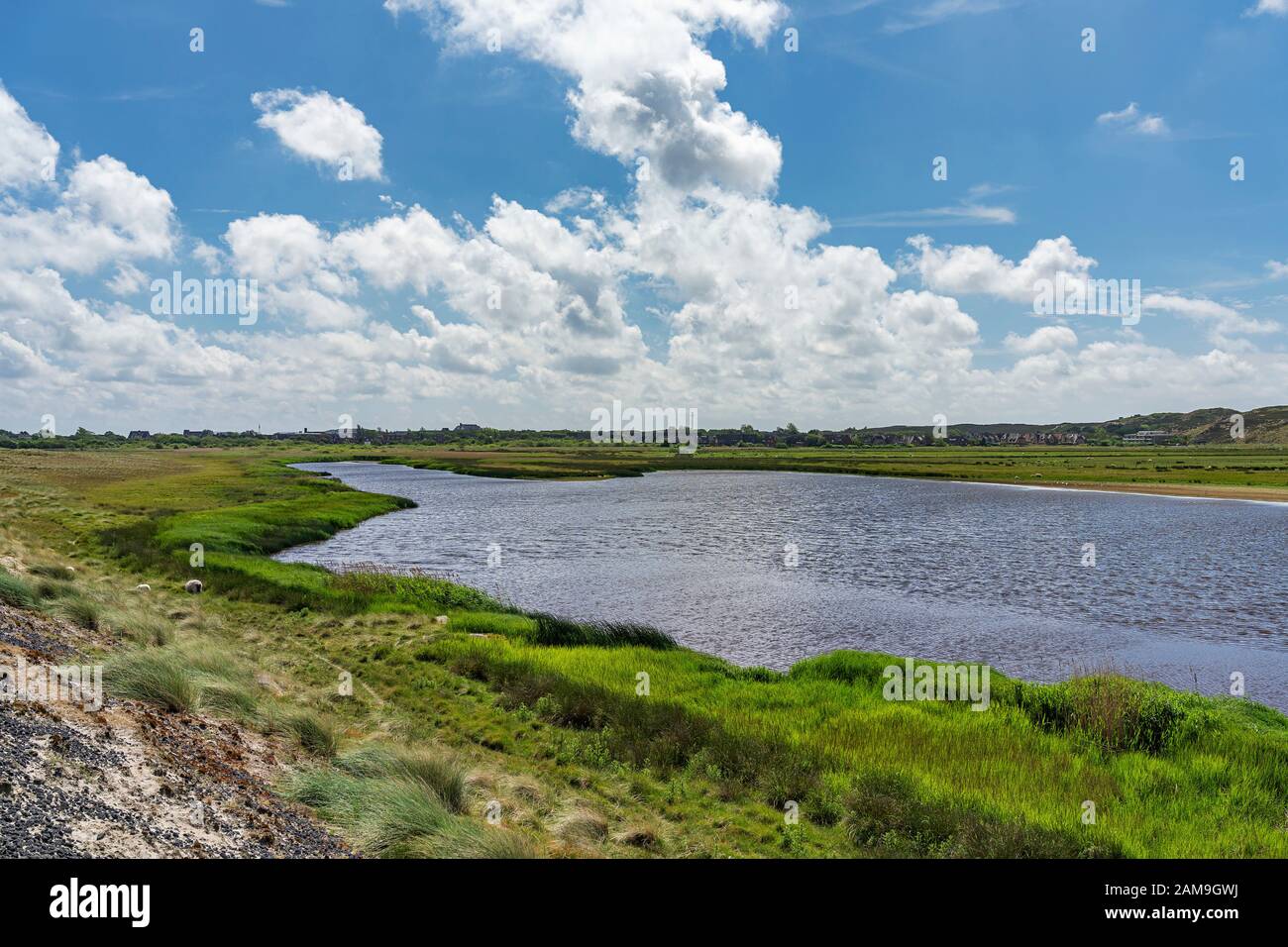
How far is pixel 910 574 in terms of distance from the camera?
44.9 m

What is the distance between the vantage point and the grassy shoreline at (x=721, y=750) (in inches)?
448

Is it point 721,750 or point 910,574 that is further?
point 910,574

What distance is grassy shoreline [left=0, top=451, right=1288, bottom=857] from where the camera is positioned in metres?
11.4

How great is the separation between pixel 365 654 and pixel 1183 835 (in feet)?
71.5

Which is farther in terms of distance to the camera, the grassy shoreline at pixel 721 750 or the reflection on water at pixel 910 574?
the reflection on water at pixel 910 574

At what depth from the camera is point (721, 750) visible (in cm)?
1548

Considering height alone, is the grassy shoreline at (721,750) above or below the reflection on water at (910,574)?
above

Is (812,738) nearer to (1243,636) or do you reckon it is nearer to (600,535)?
(1243,636)

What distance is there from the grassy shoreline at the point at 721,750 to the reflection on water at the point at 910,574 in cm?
654

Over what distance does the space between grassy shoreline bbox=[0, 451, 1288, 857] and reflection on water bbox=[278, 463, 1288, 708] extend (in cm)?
654

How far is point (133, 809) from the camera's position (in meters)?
8.73

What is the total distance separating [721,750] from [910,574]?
109 feet

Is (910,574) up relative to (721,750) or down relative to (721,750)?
down
